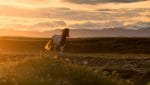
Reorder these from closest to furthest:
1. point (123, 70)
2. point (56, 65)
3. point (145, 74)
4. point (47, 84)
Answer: point (47, 84) → point (56, 65) → point (145, 74) → point (123, 70)

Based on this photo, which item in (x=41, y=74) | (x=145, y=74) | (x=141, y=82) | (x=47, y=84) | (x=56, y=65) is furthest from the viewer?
(x=145, y=74)

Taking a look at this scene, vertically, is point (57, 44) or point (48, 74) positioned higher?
point (48, 74)

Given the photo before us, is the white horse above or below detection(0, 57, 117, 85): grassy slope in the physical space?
below

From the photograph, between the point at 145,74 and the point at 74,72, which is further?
the point at 145,74

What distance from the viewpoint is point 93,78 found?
1977 cm

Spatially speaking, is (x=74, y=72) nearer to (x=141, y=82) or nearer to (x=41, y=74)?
(x=41, y=74)

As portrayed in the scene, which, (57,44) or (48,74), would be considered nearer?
(48,74)

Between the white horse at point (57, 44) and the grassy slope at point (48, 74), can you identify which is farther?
the white horse at point (57, 44)

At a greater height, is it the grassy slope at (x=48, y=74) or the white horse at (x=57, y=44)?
the grassy slope at (x=48, y=74)

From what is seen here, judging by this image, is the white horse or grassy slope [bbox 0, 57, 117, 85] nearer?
grassy slope [bbox 0, 57, 117, 85]

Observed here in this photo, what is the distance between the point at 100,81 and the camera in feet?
64.6

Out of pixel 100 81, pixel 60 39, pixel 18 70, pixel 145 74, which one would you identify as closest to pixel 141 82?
pixel 145 74

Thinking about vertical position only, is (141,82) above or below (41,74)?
below

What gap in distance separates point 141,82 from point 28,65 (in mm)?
7686
